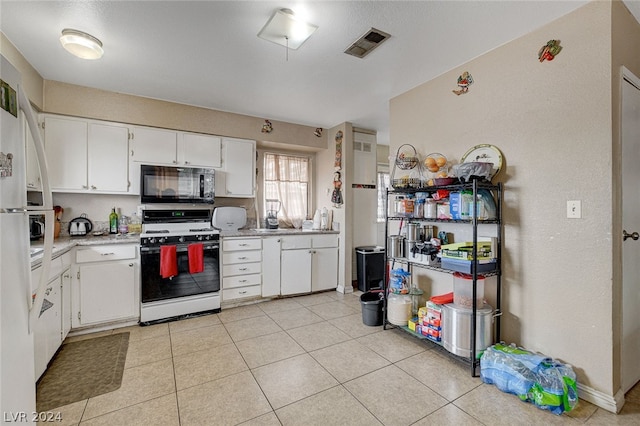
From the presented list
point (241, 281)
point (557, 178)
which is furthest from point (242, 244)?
point (557, 178)

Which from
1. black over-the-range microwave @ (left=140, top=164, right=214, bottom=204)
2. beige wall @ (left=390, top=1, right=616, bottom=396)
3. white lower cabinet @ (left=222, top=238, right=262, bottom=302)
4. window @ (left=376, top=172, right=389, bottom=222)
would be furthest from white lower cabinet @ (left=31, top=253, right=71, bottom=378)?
window @ (left=376, top=172, right=389, bottom=222)

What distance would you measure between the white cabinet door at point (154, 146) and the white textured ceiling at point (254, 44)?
0.40 meters

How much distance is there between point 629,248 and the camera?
6.30 feet

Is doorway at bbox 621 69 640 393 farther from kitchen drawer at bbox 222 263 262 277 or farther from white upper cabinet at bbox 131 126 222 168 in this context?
white upper cabinet at bbox 131 126 222 168

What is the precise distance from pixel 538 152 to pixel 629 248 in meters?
0.85

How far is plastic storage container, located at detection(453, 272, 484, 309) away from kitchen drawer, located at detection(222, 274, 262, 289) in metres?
2.33

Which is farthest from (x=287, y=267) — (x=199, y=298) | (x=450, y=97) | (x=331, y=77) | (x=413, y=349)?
(x=450, y=97)

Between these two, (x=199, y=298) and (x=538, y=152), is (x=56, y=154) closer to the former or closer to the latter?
(x=199, y=298)

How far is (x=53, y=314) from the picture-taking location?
226 centimetres

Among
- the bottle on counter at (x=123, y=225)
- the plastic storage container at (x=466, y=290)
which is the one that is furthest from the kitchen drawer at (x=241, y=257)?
the plastic storage container at (x=466, y=290)

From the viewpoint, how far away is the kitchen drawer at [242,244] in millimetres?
3452

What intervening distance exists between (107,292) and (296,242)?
6.93ft

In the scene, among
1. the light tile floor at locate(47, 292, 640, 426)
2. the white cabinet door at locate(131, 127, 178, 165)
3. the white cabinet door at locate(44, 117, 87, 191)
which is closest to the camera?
the light tile floor at locate(47, 292, 640, 426)

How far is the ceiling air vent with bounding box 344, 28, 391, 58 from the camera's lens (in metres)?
2.11
